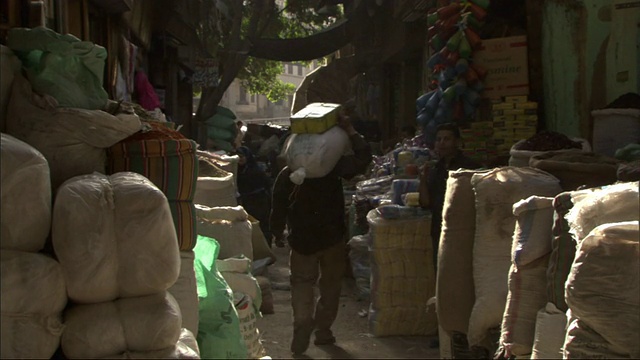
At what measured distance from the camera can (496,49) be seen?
8.24m

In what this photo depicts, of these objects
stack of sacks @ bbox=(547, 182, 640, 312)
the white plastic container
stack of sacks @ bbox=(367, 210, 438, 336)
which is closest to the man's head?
stack of sacks @ bbox=(367, 210, 438, 336)

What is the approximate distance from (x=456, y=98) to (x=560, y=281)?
4.62 m

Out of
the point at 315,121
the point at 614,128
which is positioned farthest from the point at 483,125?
the point at 315,121

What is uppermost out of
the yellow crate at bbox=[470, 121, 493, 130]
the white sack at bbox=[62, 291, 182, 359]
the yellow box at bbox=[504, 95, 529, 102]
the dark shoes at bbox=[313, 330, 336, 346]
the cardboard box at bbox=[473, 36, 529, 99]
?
the cardboard box at bbox=[473, 36, 529, 99]

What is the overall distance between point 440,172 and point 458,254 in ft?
6.12

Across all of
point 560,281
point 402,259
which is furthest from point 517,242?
point 402,259

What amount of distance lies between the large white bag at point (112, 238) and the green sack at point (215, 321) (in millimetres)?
1285

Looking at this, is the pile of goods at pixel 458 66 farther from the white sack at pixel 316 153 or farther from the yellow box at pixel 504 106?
the white sack at pixel 316 153

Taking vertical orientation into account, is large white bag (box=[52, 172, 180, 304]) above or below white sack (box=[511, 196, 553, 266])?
above

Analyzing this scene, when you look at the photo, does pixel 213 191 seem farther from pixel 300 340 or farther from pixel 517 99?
pixel 517 99

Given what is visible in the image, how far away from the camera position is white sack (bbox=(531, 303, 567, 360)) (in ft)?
12.4

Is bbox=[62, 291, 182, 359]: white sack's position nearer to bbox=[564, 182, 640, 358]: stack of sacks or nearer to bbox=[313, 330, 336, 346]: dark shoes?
bbox=[564, 182, 640, 358]: stack of sacks

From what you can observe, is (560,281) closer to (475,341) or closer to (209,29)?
(475,341)

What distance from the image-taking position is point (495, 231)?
4953 millimetres
